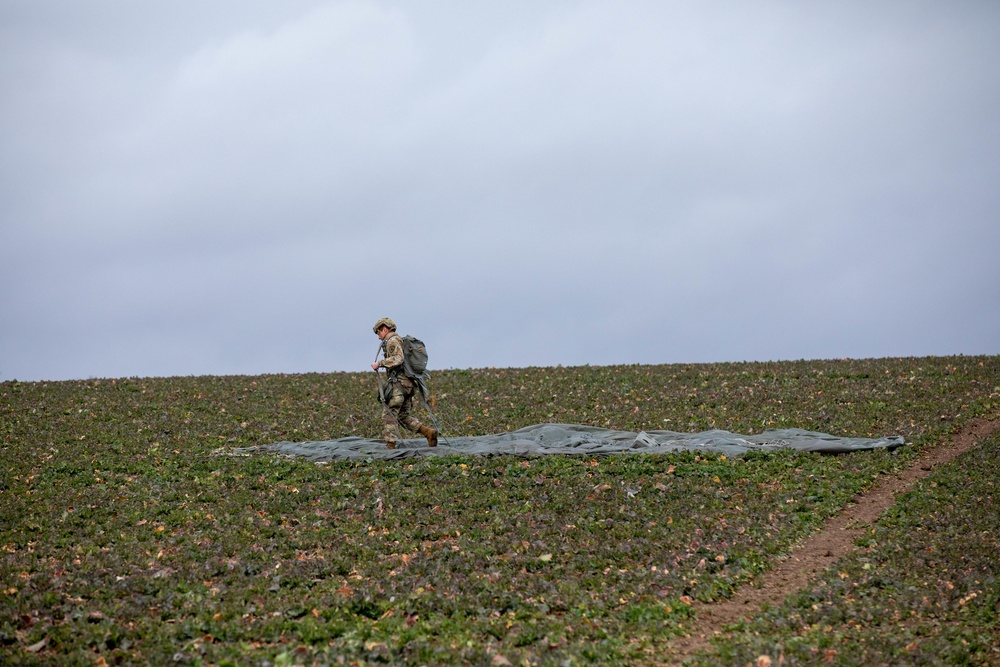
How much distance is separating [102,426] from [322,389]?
295 inches

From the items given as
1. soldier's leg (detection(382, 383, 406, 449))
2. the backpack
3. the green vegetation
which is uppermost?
the backpack

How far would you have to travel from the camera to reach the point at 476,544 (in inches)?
579

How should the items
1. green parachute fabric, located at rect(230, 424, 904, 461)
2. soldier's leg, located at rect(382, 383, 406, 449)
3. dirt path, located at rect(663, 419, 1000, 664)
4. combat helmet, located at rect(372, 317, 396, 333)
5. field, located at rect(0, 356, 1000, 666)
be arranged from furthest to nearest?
combat helmet, located at rect(372, 317, 396, 333), soldier's leg, located at rect(382, 383, 406, 449), green parachute fabric, located at rect(230, 424, 904, 461), dirt path, located at rect(663, 419, 1000, 664), field, located at rect(0, 356, 1000, 666)

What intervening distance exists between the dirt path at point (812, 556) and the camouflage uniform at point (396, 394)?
9.23 metres

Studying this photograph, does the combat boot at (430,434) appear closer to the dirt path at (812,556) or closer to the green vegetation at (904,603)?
the dirt path at (812,556)

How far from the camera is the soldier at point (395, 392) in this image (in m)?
20.7

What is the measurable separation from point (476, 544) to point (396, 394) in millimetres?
6682

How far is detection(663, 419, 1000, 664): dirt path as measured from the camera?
1198 cm

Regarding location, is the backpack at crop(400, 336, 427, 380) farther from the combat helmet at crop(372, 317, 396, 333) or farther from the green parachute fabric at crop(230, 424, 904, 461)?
the green parachute fabric at crop(230, 424, 904, 461)

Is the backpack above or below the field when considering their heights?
above

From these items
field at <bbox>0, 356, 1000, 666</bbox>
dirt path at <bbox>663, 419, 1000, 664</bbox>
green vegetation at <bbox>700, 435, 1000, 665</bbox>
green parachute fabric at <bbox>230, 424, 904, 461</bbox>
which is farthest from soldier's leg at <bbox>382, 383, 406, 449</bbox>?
green vegetation at <bbox>700, 435, 1000, 665</bbox>

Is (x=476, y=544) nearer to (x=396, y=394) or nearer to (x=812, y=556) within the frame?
(x=812, y=556)

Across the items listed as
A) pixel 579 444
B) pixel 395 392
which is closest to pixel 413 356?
pixel 395 392

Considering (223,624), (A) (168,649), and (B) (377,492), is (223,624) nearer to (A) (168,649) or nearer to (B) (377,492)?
(A) (168,649)
